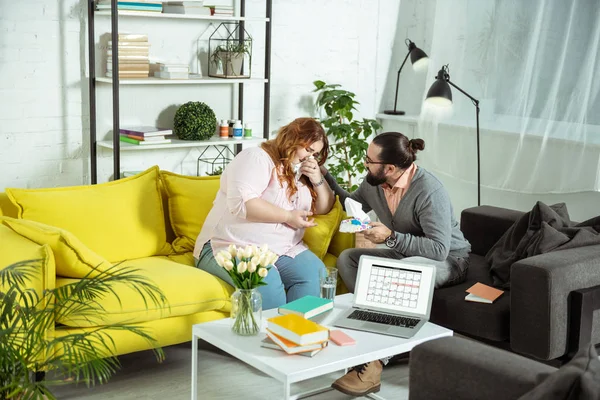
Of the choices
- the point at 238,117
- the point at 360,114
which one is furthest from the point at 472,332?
the point at 360,114

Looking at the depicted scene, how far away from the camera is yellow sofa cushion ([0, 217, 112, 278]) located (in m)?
3.12

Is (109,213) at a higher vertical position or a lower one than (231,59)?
lower

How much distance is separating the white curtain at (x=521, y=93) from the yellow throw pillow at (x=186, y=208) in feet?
6.32

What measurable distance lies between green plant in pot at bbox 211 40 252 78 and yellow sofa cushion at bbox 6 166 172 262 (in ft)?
3.55

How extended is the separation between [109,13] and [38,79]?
50cm

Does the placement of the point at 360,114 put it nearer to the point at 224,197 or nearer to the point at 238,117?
the point at 238,117

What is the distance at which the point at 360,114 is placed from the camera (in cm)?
576

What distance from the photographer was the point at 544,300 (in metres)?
3.07

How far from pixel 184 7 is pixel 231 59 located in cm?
42

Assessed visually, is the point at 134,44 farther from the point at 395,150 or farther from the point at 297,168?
the point at 395,150

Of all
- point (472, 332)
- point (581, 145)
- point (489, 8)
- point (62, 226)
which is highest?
point (489, 8)

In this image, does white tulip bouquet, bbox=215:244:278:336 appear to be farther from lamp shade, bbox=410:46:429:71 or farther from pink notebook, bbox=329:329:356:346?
lamp shade, bbox=410:46:429:71

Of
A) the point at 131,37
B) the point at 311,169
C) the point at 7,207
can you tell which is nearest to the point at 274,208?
the point at 311,169

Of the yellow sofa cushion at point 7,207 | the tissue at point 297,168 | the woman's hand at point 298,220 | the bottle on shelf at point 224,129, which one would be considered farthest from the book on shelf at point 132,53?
the woman's hand at point 298,220
